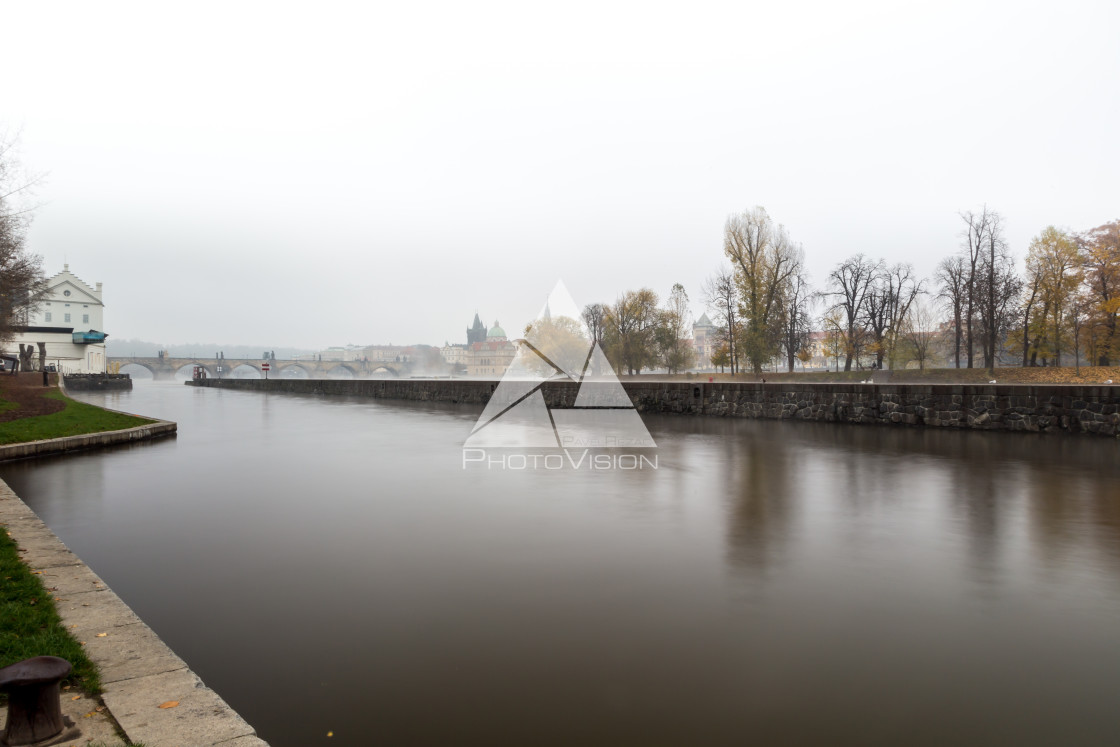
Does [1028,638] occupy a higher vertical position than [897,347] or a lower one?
lower

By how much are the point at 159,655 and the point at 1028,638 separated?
17.4 feet

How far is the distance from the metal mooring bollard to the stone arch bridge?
460 ft

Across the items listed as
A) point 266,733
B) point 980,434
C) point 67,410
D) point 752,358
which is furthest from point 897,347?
point 266,733

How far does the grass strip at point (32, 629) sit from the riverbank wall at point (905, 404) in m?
20.1

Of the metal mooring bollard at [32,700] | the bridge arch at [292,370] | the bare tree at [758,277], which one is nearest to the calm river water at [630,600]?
the metal mooring bollard at [32,700]

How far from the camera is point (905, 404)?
19.6 metres

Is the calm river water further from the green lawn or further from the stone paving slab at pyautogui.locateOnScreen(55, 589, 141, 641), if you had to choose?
the green lawn

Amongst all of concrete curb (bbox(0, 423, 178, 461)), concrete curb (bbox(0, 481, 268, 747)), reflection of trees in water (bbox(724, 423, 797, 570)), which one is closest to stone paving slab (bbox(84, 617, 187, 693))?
concrete curb (bbox(0, 481, 268, 747))

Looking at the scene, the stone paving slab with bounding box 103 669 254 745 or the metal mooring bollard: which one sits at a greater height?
the metal mooring bollard

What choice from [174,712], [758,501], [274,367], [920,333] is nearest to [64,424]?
[758,501]

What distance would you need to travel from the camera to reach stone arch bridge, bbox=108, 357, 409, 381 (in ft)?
453

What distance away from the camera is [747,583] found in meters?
5.30

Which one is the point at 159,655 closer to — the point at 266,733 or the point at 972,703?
the point at 266,733

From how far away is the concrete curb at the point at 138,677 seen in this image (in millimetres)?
2721
